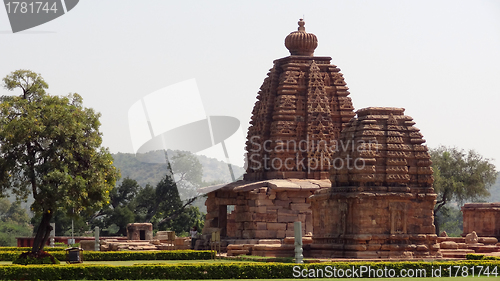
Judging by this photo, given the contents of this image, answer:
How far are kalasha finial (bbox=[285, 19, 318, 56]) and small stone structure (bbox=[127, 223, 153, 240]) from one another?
15.0 metres

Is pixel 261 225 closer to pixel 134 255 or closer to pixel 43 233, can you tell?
pixel 134 255

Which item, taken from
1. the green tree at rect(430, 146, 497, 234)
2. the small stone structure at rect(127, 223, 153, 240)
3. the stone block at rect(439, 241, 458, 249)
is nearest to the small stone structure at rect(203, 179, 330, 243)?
the stone block at rect(439, 241, 458, 249)

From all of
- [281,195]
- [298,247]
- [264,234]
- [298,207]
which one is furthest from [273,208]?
[298,247]

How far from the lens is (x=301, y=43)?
3422cm

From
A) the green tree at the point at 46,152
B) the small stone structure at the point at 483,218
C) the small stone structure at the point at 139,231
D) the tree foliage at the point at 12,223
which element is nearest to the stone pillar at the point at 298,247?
the green tree at the point at 46,152

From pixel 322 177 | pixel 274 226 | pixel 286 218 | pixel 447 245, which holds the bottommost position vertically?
pixel 447 245

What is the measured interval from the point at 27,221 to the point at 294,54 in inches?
2370

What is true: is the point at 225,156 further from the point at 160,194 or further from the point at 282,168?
the point at 160,194

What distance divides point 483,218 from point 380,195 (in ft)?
47.9

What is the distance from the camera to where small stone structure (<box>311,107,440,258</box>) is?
24.5 metres

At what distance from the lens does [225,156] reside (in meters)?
35.6

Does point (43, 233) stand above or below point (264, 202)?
below

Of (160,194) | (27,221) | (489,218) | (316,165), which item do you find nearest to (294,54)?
(316,165)

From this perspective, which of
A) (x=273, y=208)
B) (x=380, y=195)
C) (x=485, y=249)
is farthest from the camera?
(x=273, y=208)
